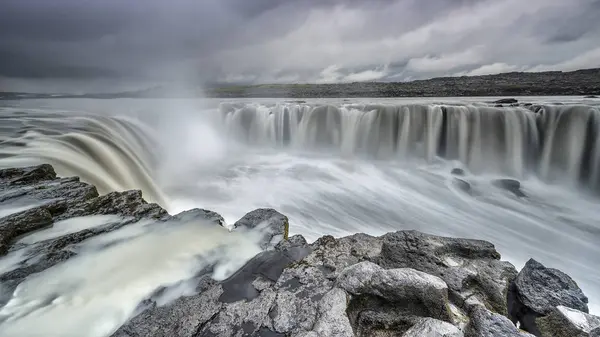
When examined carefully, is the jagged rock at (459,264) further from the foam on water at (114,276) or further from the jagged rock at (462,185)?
the jagged rock at (462,185)

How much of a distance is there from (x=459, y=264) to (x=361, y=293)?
4.41 ft

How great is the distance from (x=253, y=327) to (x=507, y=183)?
12.5 metres

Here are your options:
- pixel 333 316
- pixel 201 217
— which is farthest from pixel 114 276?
pixel 333 316

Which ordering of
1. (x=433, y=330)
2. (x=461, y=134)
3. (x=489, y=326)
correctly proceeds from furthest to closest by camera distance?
(x=461, y=134) → (x=489, y=326) → (x=433, y=330)

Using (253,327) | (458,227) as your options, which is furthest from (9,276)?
(458,227)

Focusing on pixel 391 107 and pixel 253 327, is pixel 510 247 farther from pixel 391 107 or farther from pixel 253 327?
pixel 391 107

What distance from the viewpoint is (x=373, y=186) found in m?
11.2

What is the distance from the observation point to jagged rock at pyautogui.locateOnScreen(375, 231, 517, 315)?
9.18ft

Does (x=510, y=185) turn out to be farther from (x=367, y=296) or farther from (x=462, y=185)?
(x=367, y=296)

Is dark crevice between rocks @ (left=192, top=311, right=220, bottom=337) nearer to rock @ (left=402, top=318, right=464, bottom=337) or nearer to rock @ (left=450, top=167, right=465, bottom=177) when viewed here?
rock @ (left=402, top=318, right=464, bottom=337)

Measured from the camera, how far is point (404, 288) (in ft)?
8.43

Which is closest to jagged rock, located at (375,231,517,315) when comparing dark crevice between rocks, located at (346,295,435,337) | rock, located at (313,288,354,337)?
dark crevice between rocks, located at (346,295,435,337)

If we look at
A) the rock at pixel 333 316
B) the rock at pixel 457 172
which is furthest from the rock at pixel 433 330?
the rock at pixel 457 172

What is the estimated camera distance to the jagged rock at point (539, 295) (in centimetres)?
279
